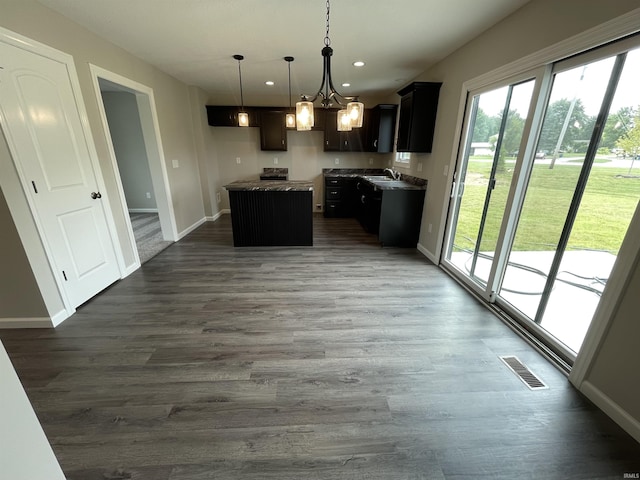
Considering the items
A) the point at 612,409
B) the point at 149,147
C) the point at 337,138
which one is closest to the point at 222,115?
the point at 149,147

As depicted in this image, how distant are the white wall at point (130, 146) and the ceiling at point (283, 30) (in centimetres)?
229

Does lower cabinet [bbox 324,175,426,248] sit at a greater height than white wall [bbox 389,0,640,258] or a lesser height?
lesser

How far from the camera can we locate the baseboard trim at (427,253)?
11.3 feet

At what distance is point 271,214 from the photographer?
152 inches

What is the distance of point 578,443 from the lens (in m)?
1.30

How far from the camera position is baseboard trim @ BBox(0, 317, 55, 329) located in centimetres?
210

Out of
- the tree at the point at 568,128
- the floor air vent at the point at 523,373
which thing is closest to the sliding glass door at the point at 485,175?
the tree at the point at 568,128

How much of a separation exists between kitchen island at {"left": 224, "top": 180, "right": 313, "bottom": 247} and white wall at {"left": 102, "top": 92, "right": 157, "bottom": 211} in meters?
3.02

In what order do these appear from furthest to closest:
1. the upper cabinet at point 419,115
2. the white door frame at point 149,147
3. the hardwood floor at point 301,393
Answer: the upper cabinet at point 419,115, the white door frame at point 149,147, the hardwood floor at point 301,393

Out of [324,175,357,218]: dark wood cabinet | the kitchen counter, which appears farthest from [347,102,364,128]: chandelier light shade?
[324,175,357,218]: dark wood cabinet

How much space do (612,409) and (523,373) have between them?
40 cm

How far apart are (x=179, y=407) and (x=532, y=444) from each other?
1.92m

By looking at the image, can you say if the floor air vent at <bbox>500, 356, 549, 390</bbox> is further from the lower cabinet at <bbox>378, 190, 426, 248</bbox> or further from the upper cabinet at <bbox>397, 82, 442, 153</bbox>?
the upper cabinet at <bbox>397, 82, 442, 153</bbox>

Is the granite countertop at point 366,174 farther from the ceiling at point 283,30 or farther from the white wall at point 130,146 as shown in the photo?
the white wall at point 130,146
